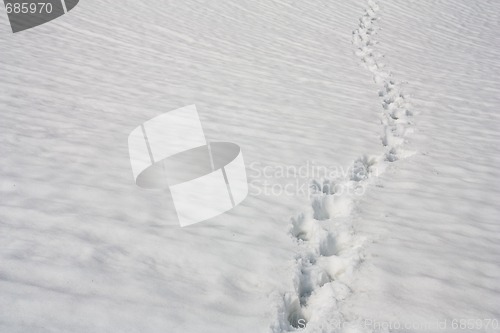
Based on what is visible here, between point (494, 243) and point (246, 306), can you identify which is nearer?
point (246, 306)

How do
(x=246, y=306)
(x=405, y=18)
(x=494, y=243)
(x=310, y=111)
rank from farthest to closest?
(x=405, y=18)
(x=310, y=111)
(x=494, y=243)
(x=246, y=306)

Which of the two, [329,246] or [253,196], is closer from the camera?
[329,246]

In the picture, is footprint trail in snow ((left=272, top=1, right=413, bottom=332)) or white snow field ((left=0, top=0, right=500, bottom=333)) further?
footprint trail in snow ((left=272, top=1, right=413, bottom=332))

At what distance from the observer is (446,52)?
8.26 meters

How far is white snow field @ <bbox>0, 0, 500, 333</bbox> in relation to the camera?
1.94 meters

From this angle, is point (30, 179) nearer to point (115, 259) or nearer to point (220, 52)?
point (115, 259)

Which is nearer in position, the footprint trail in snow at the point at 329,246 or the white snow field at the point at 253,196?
the white snow field at the point at 253,196

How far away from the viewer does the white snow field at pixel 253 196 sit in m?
1.94

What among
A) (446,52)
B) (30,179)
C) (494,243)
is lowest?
(30,179)

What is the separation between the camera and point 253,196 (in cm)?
Answer: 305

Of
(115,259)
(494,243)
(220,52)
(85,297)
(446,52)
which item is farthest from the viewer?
(446,52)

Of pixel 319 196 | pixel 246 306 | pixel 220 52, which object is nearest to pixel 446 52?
pixel 220 52

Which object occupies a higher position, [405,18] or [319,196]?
[405,18]

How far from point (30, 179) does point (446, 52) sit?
8.38 meters
